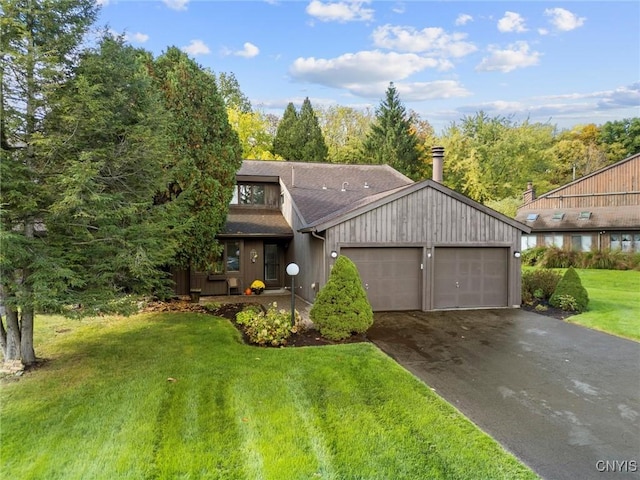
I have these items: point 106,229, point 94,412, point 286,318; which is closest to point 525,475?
point 94,412

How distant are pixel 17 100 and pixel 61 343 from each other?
5.06 metres

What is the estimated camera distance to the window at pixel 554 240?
23.6 metres

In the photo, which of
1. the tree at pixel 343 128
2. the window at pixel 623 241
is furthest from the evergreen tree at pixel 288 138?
the window at pixel 623 241

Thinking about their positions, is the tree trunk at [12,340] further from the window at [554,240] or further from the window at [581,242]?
the window at [581,242]

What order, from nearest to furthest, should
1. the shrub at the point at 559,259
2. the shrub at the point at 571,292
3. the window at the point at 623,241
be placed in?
1. the shrub at the point at 571,292
2. the shrub at the point at 559,259
3. the window at the point at 623,241

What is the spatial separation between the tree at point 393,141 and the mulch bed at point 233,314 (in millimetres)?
21023

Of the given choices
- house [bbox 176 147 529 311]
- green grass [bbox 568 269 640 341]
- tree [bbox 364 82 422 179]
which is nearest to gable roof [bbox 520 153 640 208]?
green grass [bbox 568 269 640 341]

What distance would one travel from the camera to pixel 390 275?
11203mm

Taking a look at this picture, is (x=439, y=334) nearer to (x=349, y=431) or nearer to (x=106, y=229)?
(x=349, y=431)

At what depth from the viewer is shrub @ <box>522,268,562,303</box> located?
12.4 m

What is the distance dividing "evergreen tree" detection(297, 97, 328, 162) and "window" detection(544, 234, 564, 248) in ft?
55.4

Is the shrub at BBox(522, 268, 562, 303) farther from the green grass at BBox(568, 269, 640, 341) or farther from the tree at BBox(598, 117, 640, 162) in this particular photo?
the tree at BBox(598, 117, 640, 162)

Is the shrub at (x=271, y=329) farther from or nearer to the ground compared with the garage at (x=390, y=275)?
nearer to the ground

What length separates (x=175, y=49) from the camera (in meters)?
11.4
